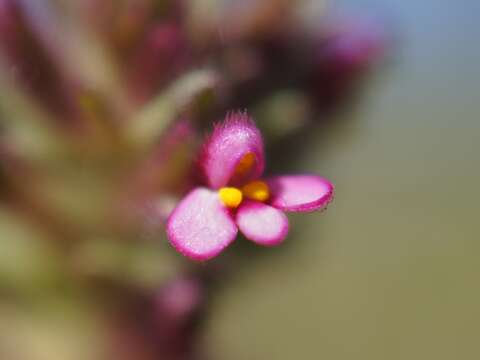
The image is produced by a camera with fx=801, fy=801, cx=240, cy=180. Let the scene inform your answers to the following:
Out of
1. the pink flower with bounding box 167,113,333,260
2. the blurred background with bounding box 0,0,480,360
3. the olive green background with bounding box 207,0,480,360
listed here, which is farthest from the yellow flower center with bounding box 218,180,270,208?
the olive green background with bounding box 207,0,480,360

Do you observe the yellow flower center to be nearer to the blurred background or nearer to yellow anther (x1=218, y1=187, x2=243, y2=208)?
yellow anther (x1=218, y1=187, x2=243, y2=208)

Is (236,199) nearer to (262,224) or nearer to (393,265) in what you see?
(262,224)

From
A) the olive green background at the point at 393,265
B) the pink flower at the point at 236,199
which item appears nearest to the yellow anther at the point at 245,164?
the pink flower at the point at 236,199

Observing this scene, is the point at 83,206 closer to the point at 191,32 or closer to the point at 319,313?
the point at 191,32

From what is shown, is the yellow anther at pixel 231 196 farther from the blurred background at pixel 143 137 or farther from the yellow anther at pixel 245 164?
the blurred background at pixel 143 137

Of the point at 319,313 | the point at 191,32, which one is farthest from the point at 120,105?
the point at 319,313

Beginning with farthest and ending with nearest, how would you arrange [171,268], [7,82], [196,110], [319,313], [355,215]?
[355,215]
[319,313]
[171,268]
[7,82]
[196,110]

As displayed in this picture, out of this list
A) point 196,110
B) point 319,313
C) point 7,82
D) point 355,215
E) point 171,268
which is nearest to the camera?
point 196,110
